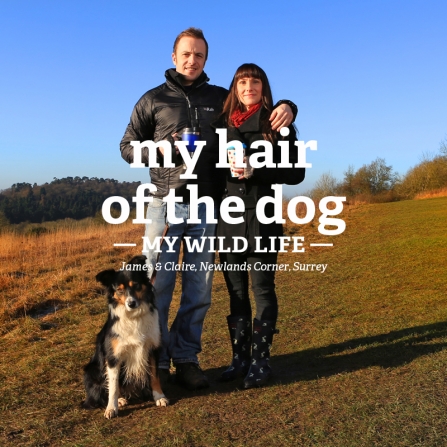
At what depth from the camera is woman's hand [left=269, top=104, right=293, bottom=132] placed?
3.96 m

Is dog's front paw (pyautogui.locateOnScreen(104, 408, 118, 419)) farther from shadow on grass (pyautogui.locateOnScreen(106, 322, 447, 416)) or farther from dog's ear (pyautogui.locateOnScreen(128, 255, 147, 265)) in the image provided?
dog's ear (pyautogui.locateOnScreen(128, 255, 147, 265))

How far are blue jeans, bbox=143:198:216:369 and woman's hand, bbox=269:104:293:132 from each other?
2.88 feet

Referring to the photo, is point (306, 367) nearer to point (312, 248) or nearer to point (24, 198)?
point (312, 248)

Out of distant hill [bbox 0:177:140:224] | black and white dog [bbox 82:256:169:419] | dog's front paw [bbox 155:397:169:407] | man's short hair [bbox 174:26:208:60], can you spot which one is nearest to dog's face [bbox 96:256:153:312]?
black and white dog [bbox 82:256:169:419]

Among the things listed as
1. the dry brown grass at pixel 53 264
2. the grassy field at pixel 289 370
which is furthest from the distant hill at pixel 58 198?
the grassy field at pixel 289 370

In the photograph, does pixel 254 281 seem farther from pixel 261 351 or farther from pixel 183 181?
pixel 183 181

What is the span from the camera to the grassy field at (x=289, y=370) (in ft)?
10.7

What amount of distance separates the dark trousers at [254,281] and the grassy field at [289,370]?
60cm

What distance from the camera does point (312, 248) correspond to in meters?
14.5

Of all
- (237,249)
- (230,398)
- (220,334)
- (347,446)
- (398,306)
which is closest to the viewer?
(347,446)

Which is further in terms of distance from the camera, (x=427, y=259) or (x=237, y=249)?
(x=427, y=259)

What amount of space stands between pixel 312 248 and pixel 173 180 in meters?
10.7

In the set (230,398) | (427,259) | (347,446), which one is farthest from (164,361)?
(427,259)

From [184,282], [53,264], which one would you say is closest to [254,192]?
[184,282]
